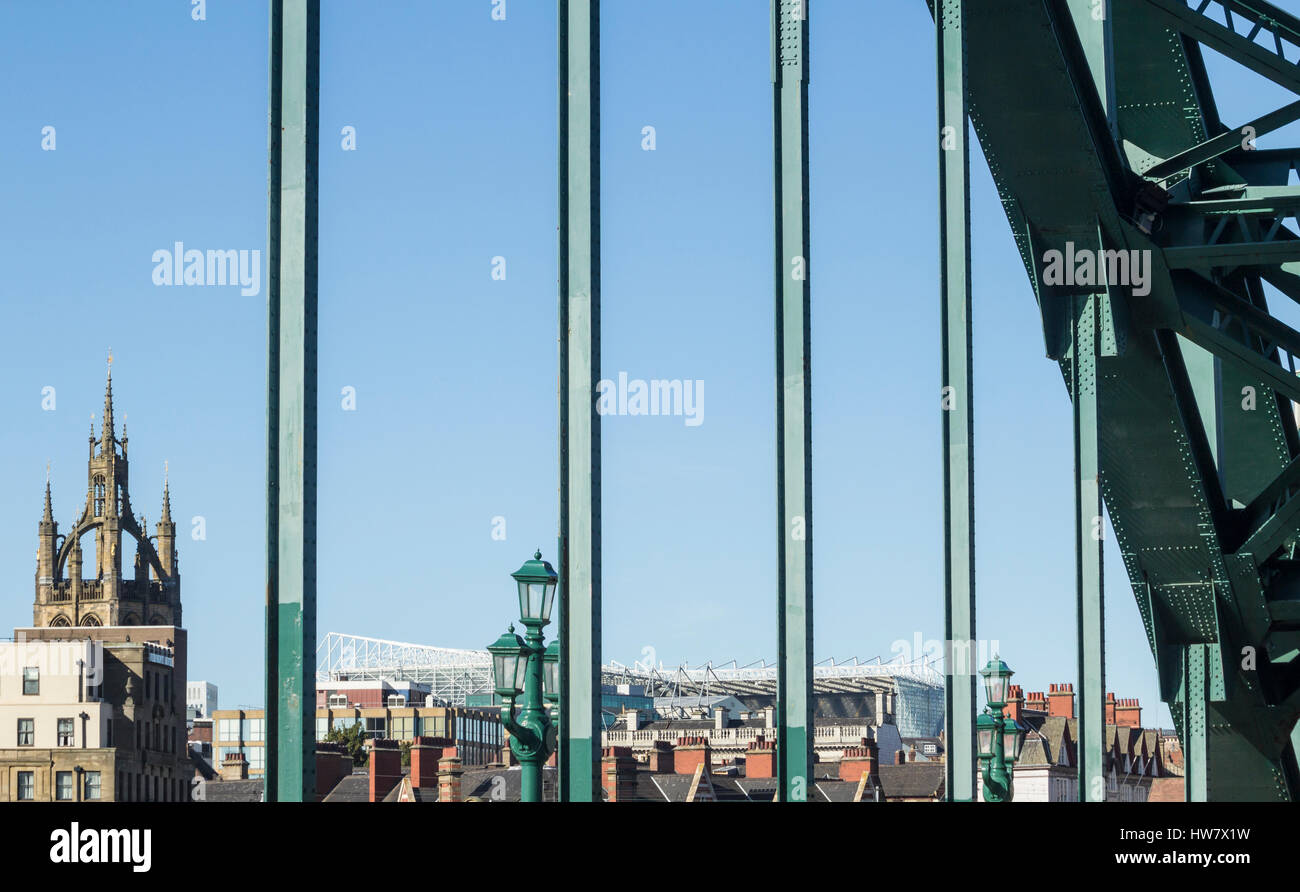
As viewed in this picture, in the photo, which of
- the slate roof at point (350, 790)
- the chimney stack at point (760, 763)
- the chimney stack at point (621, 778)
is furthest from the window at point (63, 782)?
the chimney stack at point (621, 778)

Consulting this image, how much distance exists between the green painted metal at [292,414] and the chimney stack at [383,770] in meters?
55.1

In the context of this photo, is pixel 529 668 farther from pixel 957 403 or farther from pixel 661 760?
pixel 661 760

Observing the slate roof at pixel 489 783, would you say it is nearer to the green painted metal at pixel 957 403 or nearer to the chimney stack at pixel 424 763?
the chimney stack at pixel 424 763

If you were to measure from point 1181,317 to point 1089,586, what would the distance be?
2.13 metres

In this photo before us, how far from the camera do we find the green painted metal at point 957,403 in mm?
10812

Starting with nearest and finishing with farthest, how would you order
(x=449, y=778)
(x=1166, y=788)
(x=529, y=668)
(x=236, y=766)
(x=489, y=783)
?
(x=529, y=668), (x=449, y=778), (x=489, y=783), (x=1166, y=788), (x=236, y=766)

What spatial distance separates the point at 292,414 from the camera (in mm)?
6324

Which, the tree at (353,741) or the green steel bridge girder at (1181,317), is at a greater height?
the green steel bridge girder at (1181,317)

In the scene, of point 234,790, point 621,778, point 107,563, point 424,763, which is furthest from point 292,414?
point 107,563

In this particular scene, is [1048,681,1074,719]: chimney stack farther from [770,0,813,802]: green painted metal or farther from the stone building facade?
[770,0,813,802]: green painted metal

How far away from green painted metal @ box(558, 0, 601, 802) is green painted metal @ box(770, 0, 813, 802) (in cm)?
135
